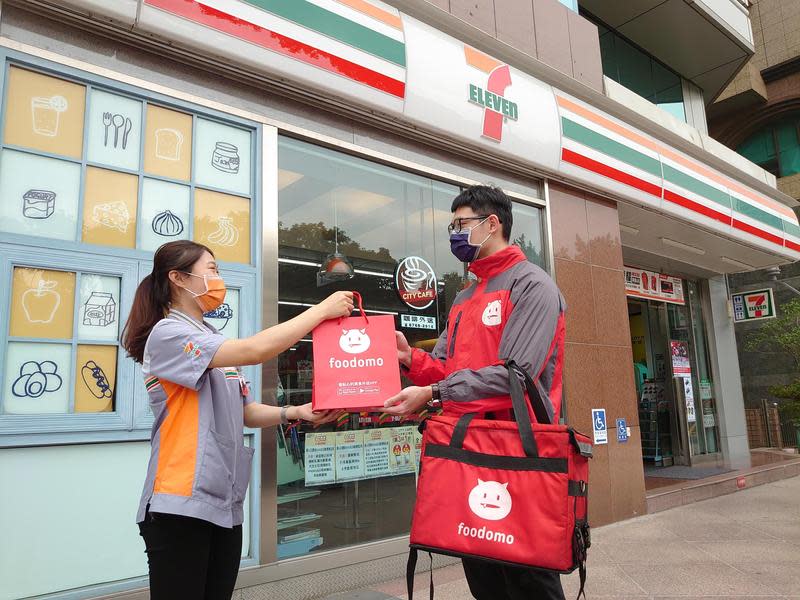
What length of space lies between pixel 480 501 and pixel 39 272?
8.42ft

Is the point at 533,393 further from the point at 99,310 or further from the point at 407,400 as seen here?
the point at 99,310

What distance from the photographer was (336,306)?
2.08 meters

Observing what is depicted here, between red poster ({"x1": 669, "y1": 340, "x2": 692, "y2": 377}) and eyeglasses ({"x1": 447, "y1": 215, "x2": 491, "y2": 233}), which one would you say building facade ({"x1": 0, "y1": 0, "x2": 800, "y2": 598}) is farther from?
red poster ({"x1": 669, "y1": 340, "x2": 692, "y2": 377})

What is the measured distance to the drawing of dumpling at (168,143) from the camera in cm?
359

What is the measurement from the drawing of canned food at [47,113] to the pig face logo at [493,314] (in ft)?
8.66

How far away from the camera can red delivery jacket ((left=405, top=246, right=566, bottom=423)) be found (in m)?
1.96

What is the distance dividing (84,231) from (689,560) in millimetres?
4948

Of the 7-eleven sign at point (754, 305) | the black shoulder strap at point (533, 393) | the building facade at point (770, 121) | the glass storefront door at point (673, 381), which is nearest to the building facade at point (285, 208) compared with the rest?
the black shoulder strap at point (533, 393)

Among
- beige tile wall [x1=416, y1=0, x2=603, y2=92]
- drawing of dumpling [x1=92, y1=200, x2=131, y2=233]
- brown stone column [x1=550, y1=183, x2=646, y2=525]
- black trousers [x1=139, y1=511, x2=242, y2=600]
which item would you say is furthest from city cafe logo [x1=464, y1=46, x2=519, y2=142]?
black trousers [x1=139, y1=511, x2=242, y2=600]

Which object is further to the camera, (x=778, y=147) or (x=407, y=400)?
(x=778, y=147)

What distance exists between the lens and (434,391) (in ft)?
→ 6.73

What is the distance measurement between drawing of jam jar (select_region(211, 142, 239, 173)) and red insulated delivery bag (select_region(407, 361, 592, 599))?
2.63 metres

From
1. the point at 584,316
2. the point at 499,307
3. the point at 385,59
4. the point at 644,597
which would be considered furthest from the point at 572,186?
the point at 499,307

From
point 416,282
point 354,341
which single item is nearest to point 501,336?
point 354,341
